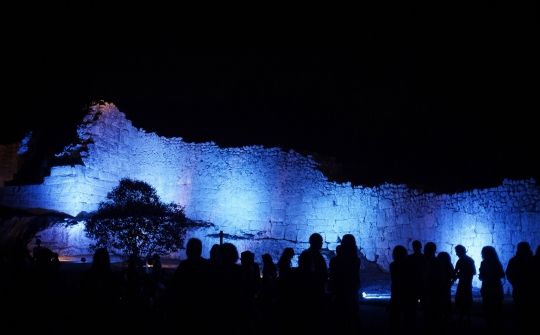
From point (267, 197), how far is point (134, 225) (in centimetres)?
493

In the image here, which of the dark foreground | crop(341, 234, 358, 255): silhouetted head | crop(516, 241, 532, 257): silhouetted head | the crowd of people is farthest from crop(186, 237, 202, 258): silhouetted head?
crop(516, 241, 532, 257): silhouetted head

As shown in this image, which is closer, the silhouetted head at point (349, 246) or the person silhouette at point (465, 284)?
the silhouetted head at point (349, 246)

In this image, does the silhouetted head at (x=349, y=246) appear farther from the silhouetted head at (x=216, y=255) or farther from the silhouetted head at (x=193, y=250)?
the silhouetted head at (x=193, y=250)

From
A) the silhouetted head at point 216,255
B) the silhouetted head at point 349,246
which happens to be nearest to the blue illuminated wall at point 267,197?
the silhouetted head at point 349,246

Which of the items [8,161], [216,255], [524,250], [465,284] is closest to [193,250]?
[216,255]

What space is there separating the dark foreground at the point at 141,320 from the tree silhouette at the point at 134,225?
22.3 ft

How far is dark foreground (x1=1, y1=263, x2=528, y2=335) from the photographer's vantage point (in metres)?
3.98

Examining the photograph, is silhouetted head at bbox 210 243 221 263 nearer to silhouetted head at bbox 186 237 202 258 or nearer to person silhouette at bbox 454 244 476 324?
silhouetted head at bbox 186 237 202 258

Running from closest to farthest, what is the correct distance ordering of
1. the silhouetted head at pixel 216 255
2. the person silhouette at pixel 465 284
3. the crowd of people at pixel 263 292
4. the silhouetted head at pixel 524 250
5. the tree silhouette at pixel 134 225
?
the crowd of people at pixel 263 292 < the silhouetted head at pixel 216 255 < the silhouetted head at pixel 524 250 < the person silhouette at pixel 465 284 < the tree silhouette at pixel 134 225

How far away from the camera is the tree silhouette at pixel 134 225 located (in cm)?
1538

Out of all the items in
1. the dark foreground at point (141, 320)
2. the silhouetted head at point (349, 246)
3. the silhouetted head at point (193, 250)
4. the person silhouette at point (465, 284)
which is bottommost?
the dark foreground at point (141, 320)

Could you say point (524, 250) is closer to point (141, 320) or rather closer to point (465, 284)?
point (465, 284)

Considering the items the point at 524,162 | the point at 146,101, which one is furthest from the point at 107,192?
the point at 524,162

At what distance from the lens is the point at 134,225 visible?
15711 mm
